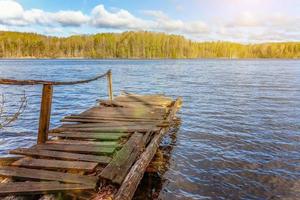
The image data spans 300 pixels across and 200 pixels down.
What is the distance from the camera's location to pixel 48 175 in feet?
20.0

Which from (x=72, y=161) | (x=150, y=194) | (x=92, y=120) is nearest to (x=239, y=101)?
(x=92, y=120)

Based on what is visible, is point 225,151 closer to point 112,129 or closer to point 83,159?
point 112,129

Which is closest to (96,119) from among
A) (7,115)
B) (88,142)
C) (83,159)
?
(88,142)

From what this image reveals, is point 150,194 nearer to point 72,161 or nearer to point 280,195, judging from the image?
point 72,161

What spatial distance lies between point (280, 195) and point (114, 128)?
5140 mm

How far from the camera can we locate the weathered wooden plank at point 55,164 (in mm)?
6516

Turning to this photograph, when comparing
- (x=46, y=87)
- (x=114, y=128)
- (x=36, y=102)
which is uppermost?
(x=46, y=87)

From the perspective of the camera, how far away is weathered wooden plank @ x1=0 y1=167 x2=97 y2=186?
592cm

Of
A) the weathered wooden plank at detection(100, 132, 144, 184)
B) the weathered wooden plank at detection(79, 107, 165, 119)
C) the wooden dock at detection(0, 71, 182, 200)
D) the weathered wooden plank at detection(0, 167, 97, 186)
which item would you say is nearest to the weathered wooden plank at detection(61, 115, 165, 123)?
the wooden dock at detection(0, 71, 182, 200)

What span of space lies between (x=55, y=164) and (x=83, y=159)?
2.15ft

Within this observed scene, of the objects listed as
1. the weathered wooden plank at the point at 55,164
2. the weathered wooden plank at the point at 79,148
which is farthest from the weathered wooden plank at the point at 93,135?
the weathered wooden plank at the point at 55,164

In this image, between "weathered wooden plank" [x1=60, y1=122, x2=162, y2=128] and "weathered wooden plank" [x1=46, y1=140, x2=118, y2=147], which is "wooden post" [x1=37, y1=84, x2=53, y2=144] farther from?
"weathered wooden plank" [x1=60, y1=122, x2=162, y2=128]

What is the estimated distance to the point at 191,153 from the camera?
11.8m

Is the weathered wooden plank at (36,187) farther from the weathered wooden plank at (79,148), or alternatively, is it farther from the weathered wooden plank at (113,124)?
the weathered wooden plank at (113,124)
